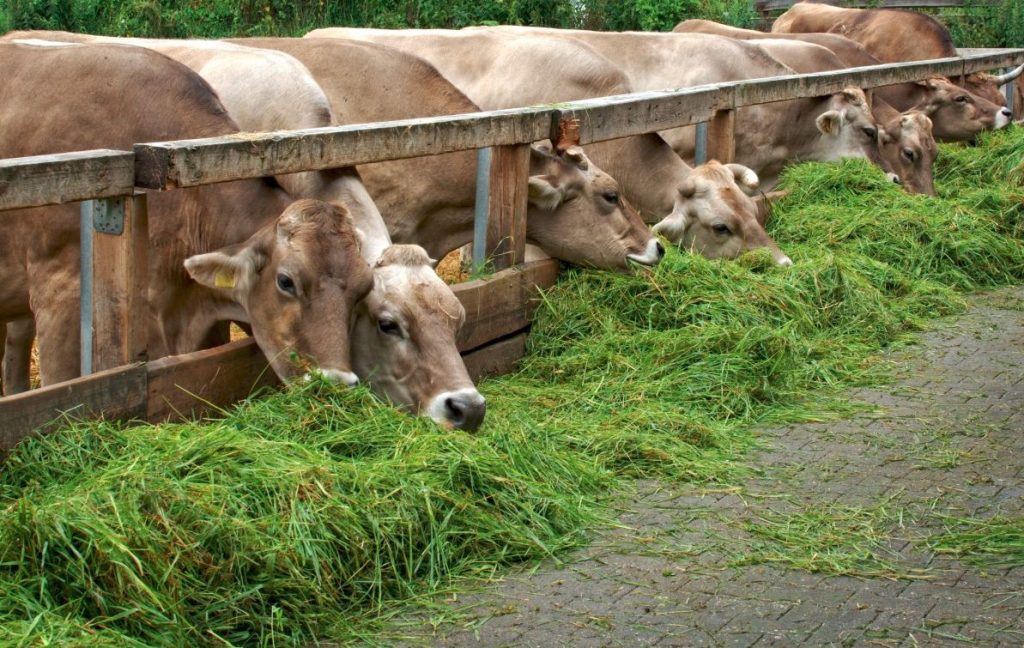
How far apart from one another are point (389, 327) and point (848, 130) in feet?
22.1

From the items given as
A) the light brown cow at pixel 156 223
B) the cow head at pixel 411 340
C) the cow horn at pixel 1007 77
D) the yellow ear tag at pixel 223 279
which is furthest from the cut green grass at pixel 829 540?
the cow horn at pixel 1007 77

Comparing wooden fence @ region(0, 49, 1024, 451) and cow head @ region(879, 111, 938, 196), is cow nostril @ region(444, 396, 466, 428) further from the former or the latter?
cow head @ region(879, 111, 938, 196)

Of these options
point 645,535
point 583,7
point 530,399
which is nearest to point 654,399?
point 530,399

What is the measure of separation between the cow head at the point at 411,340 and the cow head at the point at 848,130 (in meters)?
6.25

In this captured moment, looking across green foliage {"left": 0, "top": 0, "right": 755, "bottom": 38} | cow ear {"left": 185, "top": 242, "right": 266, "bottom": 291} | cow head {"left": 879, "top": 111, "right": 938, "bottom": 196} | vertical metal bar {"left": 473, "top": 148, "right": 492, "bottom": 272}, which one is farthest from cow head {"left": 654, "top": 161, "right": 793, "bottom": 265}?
green foliage {"left": 0, "top": 0, "right": 755, "bottom": 38}

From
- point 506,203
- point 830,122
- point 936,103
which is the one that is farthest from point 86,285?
point 936,103

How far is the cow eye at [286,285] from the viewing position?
213 inches

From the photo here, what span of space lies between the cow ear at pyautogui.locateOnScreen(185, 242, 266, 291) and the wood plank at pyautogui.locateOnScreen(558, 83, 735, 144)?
236 centimetres

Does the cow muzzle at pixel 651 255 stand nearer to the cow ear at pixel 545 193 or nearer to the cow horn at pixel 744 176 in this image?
the cow ear at pixel 545 193

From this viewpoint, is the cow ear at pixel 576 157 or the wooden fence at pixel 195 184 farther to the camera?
the cow ear at pixel 576 157

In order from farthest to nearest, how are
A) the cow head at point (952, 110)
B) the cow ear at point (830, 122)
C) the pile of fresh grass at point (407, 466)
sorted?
the cow head at point (952, 110) < the cow ear at point (830, 122) < the pile of fresh grass at point (407, 466)

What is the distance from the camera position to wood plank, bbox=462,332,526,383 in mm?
6465

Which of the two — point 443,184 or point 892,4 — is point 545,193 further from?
point 892,4

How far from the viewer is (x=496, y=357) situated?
6.66m
